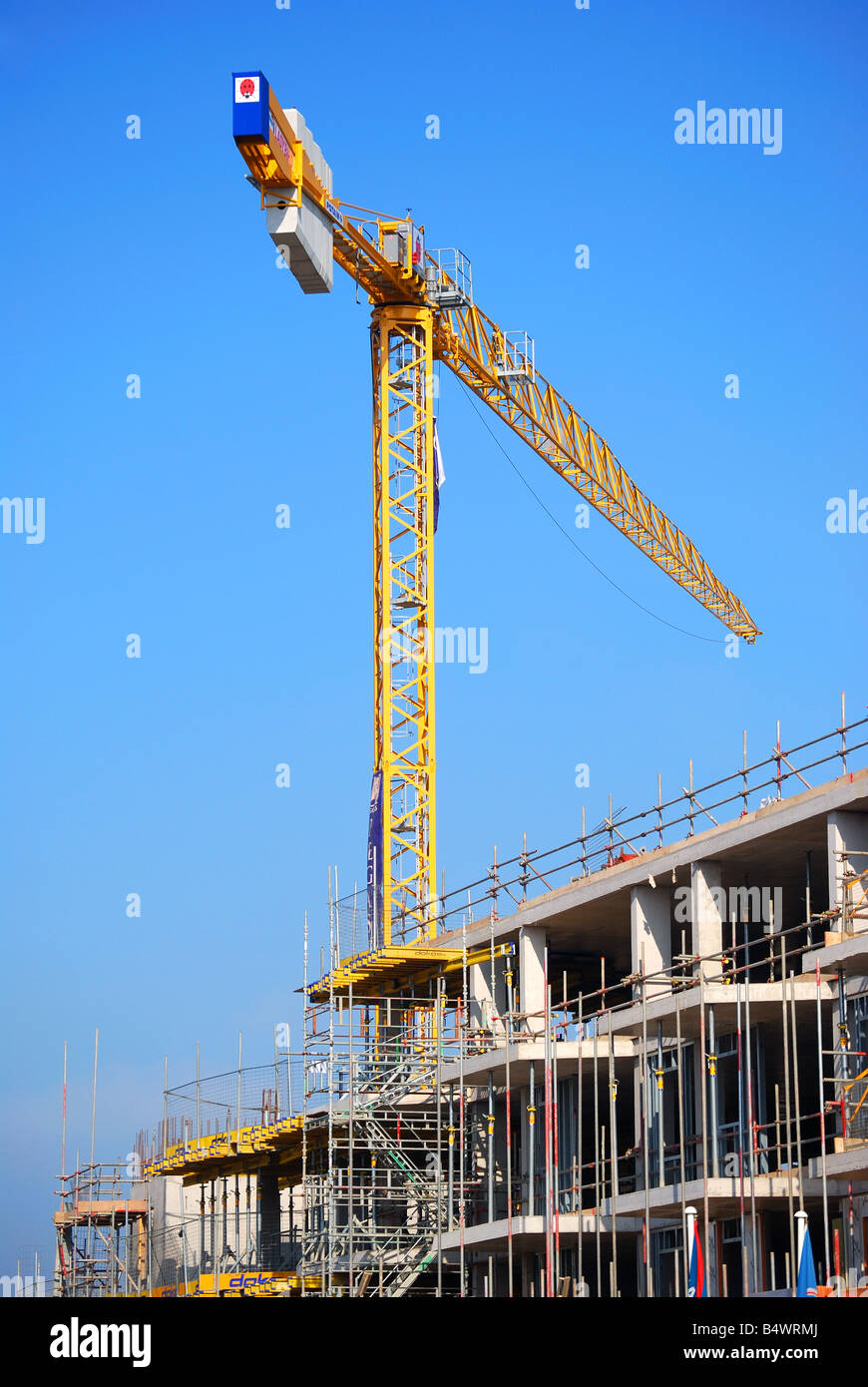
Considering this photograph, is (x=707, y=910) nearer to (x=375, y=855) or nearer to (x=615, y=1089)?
(x=615, y=1089)

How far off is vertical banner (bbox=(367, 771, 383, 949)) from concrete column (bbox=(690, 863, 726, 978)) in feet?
56.4

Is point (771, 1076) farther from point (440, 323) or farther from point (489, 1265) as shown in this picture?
point (440, 323)

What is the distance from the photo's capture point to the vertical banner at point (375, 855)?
5603cm

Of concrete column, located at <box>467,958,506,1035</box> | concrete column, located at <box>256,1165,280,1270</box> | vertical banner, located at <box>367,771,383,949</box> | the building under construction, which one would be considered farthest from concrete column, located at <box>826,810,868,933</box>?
concrete column, located at <box>256,1165,280,1270</box>

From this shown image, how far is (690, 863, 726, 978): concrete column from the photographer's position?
38906 millimetres

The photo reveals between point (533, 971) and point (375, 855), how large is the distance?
12.3 m

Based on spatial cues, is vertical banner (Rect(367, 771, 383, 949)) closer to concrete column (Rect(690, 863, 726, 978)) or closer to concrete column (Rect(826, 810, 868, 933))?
concrete column (Rect(690, 863, 726, 978))

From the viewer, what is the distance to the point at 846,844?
116ft

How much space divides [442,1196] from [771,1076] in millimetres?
11610

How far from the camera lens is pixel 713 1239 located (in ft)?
119

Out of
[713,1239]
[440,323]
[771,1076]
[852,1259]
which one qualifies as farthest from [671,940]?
[440,323]

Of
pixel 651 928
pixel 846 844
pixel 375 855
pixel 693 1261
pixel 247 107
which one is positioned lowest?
pixel 693 1261

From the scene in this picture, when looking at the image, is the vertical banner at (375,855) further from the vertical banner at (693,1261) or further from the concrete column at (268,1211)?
the vertical banner at (693,1261)

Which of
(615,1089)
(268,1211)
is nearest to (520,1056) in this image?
(615,1089)
